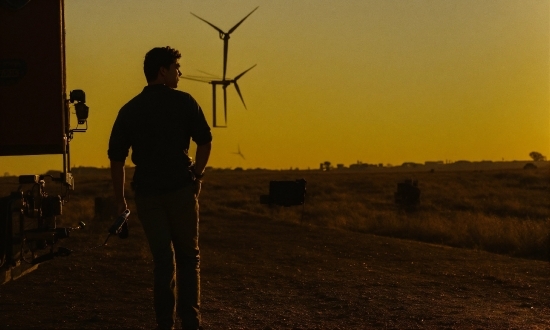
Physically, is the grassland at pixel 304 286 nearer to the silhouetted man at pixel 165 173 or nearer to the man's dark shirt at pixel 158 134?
the silhouetted man at pixel 165 173

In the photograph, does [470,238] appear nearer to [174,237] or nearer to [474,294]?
[474,294]

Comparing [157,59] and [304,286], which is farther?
[304,286]

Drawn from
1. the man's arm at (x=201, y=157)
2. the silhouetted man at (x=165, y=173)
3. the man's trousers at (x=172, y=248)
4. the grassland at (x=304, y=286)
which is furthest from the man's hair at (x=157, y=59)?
the grassland at (x=304, y=286)

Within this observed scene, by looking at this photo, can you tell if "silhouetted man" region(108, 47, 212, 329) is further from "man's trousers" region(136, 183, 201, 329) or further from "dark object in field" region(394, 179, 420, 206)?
"dark object in field" region(394, 179, 420, 206)

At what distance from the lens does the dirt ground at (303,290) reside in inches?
331

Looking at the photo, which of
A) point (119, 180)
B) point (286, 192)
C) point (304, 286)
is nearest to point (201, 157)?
point (119, 180)

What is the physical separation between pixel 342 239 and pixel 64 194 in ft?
32.6

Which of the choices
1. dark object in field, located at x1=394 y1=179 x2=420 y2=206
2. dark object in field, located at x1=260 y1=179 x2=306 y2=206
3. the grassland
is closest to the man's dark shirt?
the grassland

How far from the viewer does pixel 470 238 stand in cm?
2270

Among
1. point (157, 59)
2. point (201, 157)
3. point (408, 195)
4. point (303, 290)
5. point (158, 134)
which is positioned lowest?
point (303, 290)

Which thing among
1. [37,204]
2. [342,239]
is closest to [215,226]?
[342,239]

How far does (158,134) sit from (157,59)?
0.53 metres

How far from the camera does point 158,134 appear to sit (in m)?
6.73

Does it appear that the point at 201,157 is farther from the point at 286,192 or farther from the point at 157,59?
the point at 286,192
